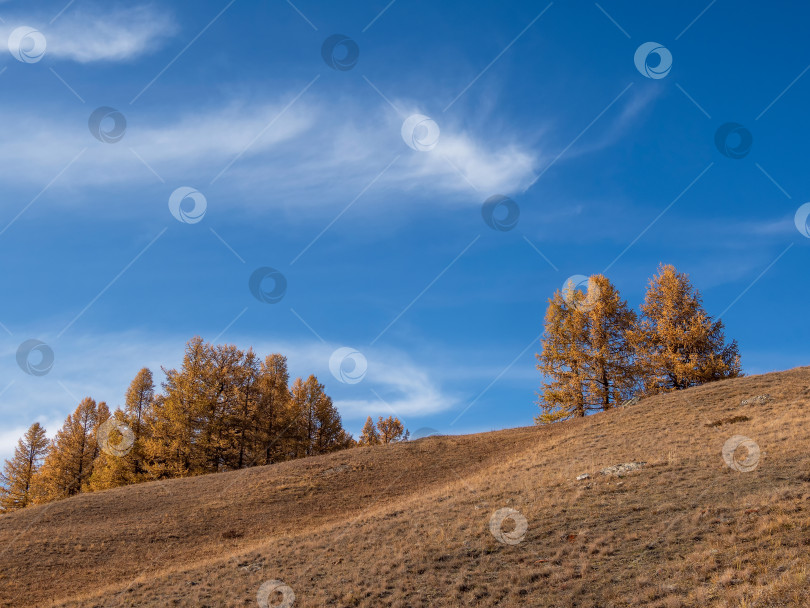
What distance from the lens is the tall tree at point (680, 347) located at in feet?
123

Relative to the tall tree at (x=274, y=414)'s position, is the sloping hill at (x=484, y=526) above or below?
below

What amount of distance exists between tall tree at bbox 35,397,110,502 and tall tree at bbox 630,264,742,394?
142 feet

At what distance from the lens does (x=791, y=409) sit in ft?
81.3

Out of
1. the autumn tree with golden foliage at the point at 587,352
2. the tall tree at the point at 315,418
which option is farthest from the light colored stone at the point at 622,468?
the tall tree at the point at 315,418

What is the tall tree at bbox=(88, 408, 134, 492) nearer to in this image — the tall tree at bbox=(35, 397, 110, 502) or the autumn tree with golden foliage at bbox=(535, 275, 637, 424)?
the tall tree at bbox=(35, 397, 110, 502)

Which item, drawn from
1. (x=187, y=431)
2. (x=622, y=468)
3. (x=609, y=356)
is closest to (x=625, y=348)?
(x=609, y=356)

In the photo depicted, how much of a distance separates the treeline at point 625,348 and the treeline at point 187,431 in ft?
70.1

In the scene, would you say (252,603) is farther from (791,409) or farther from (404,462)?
(791,409)

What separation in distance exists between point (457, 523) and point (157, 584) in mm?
9434

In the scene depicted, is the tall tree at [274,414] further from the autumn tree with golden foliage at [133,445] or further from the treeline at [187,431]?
the autumn tree with golden foliage at [133,445]

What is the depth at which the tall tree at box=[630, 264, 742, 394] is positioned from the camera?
37344 millimetres

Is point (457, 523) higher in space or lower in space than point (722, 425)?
lower

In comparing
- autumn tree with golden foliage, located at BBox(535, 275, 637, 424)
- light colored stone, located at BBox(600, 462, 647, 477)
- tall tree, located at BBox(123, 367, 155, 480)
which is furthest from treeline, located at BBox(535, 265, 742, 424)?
tall tree, located at BBox(123, 367, 155, 480)

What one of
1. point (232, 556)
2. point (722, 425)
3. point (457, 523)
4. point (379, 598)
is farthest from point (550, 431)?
point (379, 598)
